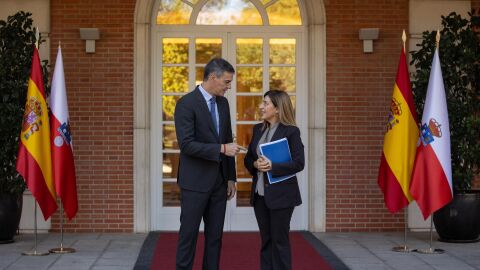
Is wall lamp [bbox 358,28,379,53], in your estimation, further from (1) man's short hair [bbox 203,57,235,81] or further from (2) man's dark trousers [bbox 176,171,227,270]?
(2) man's dark trousers [bbox 176,171,227,270]

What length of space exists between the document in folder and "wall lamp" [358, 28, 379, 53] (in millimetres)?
4214

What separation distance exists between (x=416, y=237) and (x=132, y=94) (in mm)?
3839

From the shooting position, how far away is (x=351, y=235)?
32.3 feet

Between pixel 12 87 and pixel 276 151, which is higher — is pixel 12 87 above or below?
above

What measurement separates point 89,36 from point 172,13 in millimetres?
1117

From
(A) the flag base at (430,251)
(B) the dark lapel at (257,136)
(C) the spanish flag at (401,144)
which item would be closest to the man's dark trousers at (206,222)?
(B) the dark lapel at (257,136)

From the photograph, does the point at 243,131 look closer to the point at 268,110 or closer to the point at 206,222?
the point at 268,110

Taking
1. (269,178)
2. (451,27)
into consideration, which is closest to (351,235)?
(451,27)

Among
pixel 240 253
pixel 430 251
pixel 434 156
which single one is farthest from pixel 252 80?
pixel 430 251

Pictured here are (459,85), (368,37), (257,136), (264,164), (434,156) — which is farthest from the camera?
(368,37)

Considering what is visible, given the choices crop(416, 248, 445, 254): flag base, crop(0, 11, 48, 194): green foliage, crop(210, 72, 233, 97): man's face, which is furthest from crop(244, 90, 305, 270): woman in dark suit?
crop(0, 11, 48, 194): green foliage

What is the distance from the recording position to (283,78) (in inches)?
405

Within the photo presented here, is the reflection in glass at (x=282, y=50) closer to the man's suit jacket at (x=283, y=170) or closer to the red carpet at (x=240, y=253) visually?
the red carpet at (x=240, y=253)

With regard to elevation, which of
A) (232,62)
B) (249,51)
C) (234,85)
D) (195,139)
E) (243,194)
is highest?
(249,51)
